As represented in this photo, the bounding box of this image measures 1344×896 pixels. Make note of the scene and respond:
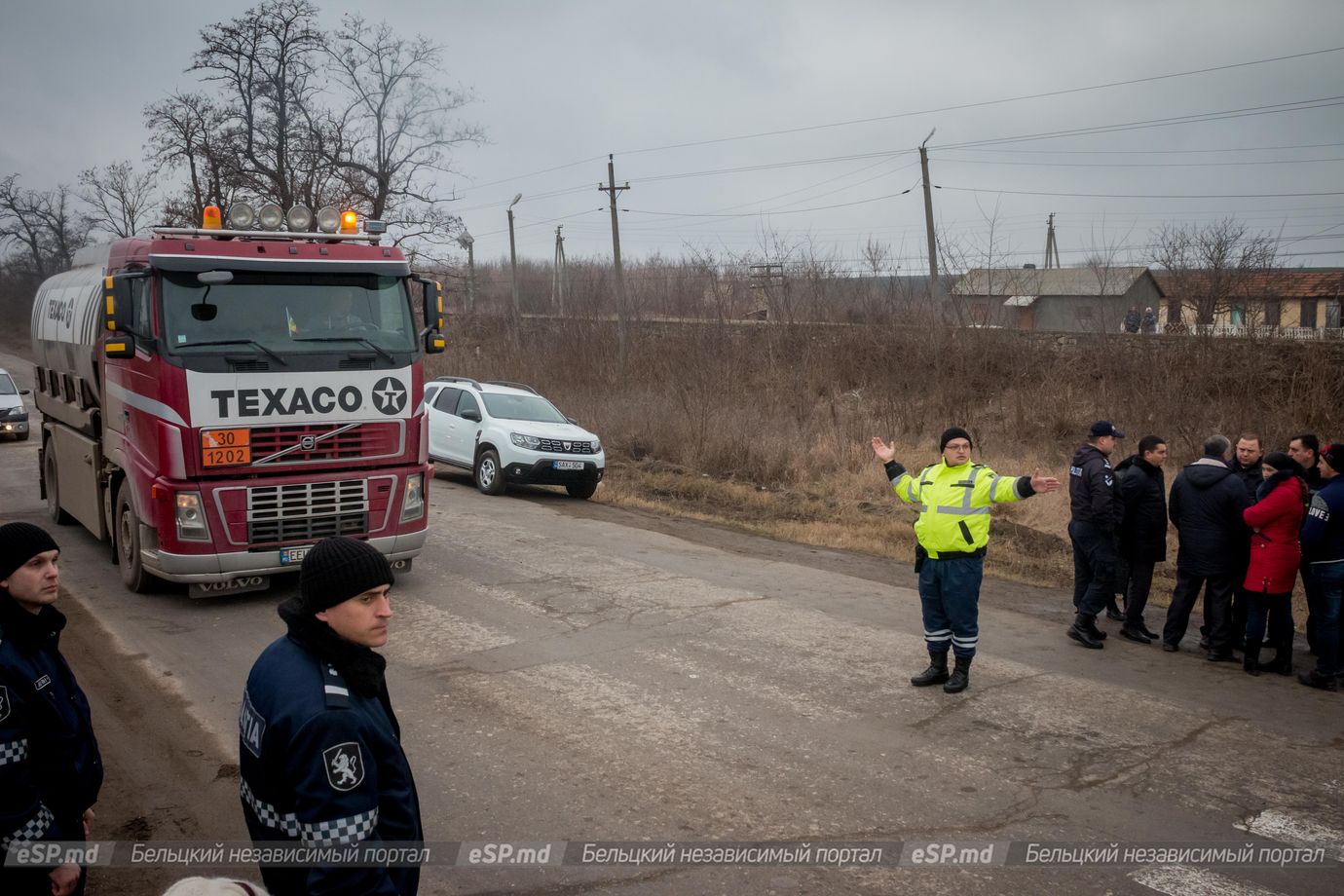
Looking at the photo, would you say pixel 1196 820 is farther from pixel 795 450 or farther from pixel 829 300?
pixel 829 300

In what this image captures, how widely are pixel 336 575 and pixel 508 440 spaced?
13.8 m

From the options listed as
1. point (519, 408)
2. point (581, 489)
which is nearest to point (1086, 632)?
point (581, 489)

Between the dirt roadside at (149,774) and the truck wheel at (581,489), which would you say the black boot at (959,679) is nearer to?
the dirt roadside at (149,774)

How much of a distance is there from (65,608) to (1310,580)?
1023 cm

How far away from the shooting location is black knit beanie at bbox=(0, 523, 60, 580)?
11.5 feet

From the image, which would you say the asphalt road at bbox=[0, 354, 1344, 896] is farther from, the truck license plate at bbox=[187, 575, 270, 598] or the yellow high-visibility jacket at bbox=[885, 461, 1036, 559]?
the yellow high-visibility jacket at bbox=[885, 461, 1036, 559]

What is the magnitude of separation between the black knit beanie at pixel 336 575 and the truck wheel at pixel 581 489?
14.0 meters

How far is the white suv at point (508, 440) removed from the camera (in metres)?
16.4

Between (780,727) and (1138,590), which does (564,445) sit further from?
(780,727)

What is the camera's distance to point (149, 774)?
576 centimetres

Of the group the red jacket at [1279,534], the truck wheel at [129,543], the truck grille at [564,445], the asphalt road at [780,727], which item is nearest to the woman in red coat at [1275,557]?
the red jacket at [1279,534]

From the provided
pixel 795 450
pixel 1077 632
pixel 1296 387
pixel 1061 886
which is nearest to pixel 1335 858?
pixel 1061 886

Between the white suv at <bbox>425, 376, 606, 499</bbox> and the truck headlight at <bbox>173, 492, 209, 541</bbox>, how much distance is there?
25.3 feet

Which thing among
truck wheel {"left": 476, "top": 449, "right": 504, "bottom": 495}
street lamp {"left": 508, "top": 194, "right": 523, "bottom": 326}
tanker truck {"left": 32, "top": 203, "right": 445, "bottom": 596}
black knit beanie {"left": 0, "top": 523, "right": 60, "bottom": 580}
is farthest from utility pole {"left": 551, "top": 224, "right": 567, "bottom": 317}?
black knit beanie {"left": 0, "top": 523, "right": 60, "bottom": 580}
